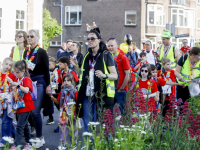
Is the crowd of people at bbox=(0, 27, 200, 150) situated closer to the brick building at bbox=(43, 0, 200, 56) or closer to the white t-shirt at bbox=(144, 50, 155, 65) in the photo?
the white t-shirt at bbox=(144, 50, 155, 65)

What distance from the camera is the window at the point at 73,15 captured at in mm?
44719

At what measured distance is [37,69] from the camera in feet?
24.9

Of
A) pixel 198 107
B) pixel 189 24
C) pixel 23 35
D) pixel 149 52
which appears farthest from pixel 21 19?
pixel 189 24

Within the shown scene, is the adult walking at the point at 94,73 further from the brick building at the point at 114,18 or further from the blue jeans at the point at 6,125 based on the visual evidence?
the brick building at the point at 114,18

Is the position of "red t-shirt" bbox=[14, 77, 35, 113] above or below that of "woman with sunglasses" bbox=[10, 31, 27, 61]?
below

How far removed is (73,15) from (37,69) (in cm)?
3792

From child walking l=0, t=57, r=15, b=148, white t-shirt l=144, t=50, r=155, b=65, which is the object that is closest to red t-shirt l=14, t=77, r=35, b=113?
child walking l=0, t=57, r=15, b=148

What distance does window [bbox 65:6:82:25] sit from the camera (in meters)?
44.7

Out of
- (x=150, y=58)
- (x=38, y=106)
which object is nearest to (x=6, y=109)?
(x=38, y=106)

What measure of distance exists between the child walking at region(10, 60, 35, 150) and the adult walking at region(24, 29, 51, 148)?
310 mm

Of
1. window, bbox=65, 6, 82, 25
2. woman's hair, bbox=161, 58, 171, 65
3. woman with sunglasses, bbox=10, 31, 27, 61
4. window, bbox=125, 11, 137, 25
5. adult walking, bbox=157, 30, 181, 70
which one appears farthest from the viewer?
window, bbox=65, 6, 82, 25

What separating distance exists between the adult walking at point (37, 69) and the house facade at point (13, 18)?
18.6 meters

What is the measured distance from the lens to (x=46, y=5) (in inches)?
1838

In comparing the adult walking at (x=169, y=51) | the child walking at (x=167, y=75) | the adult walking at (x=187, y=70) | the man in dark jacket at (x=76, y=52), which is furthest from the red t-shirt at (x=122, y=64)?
the man in dark jacket at (x=76, y=52)
